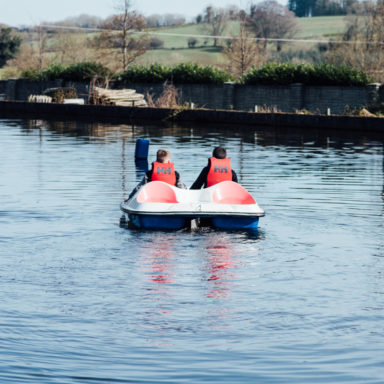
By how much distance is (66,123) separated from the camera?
133ft

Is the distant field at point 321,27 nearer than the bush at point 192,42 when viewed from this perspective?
No

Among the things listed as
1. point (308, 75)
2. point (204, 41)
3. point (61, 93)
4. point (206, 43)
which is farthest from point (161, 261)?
point (204, 41)

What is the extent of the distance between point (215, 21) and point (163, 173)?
457 feet

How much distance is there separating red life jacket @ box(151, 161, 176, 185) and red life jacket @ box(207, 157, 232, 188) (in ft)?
1.96

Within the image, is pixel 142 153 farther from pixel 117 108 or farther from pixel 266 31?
pixel 266 31

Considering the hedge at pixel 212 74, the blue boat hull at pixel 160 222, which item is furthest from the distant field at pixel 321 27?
the blue boat hull at pixel 160 222

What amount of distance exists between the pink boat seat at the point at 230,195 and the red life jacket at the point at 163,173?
0.82 m

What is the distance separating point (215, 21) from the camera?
149875 mm

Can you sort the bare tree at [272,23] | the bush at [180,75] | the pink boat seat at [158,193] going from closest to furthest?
the pink boat seat at [158,193], the bush at [180,75], the bare tree at [272,23]

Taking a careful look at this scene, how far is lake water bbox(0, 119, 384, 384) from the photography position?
6.89m

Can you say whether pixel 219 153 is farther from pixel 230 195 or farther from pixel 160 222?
pixel 160 222

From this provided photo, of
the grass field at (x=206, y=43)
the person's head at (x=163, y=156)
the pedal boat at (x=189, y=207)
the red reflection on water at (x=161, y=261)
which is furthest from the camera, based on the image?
the grass field at (x=206, y=43)

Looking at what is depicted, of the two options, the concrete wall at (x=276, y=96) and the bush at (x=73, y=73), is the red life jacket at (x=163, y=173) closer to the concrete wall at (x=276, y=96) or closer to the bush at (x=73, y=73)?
the concrete wall at (x=276, y=96)

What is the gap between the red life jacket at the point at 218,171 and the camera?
45.1 ft
